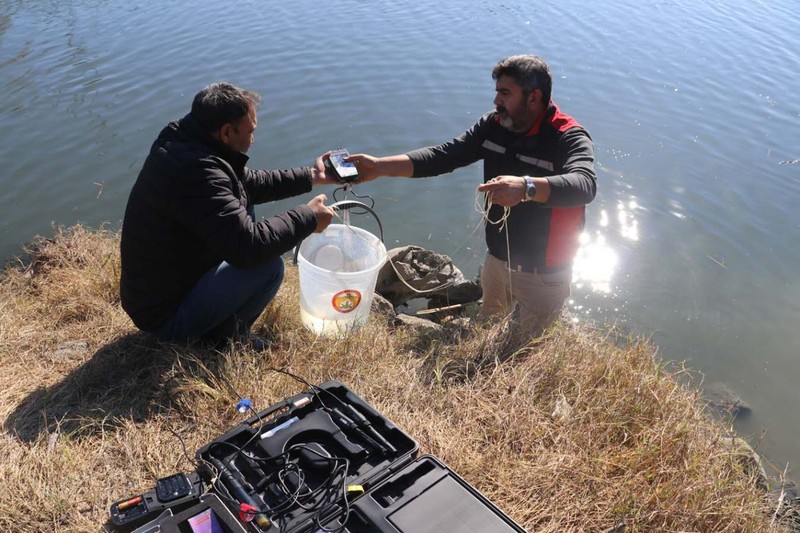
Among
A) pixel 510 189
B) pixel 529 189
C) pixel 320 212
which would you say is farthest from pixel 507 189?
pixel 320 212

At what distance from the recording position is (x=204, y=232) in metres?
3.08

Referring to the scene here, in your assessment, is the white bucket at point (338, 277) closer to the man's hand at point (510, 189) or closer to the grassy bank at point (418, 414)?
the grassy bank at point (418, 414)

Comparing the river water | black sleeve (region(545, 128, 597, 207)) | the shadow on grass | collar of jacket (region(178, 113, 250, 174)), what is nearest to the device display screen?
collar of jacket (region(178, 113, 250, 174))

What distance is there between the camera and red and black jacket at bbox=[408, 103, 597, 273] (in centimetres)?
373

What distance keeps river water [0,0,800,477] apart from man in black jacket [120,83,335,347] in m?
3.39

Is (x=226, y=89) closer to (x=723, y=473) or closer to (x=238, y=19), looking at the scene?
(x=723, y=473)

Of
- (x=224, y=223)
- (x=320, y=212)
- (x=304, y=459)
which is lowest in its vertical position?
(x=304, y=459)

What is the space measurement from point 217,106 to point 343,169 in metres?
1.12

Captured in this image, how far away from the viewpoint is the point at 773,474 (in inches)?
189

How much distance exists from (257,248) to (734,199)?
6.50 meters

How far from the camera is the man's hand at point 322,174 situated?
409cm

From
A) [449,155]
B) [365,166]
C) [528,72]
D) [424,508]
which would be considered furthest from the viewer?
[449,155]

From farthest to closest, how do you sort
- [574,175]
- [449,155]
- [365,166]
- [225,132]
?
1. [449,155]
2. [365,166]
3. [574,175]
4. [225,132]

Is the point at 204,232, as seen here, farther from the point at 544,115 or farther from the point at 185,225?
the point at 544,115
